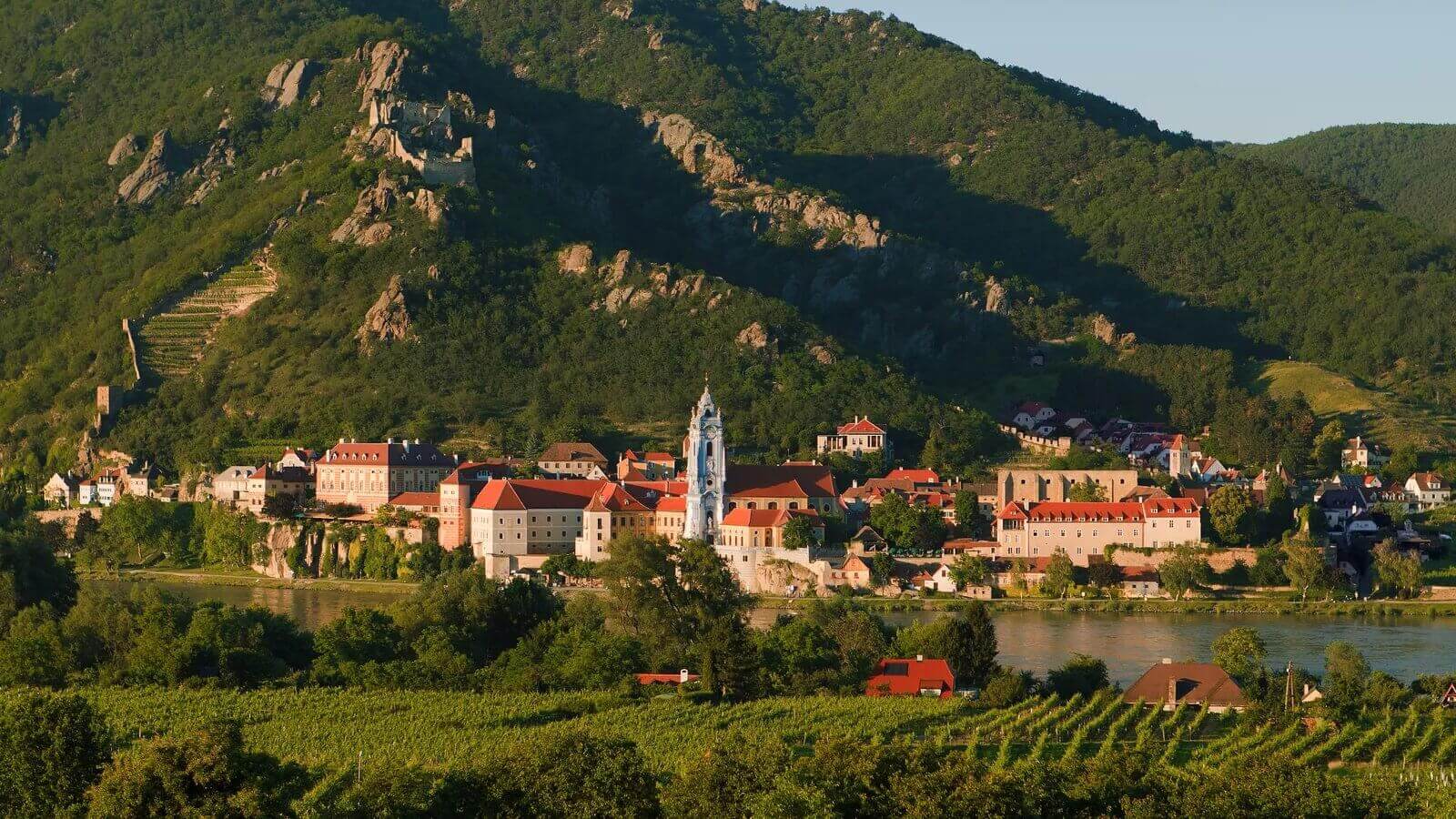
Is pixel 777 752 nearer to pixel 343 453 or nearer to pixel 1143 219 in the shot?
pixel 343 453

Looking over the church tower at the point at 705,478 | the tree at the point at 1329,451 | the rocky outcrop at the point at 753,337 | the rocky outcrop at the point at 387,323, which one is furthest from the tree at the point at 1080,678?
the rocky outcrop at the point at 387,323

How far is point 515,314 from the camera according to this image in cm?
11906

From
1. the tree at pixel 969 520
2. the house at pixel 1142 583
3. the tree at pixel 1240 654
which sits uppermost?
the tree at pixel 969 520

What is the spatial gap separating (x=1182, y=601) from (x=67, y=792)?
47.9 metres

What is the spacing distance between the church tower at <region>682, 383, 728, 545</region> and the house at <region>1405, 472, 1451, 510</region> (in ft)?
95.6

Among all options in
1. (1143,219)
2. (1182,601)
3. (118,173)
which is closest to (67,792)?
(1182,601)

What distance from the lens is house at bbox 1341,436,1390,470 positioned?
350ft

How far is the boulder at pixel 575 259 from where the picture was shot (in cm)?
12269

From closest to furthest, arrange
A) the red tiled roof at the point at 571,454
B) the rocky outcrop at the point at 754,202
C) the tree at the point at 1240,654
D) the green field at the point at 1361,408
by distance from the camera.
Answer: the tree at the point at 1240,654 < the red tiled roof at the point at 571,454 < the green field at the point at 1361,408 < the rocky outcrop at the point at 754,202

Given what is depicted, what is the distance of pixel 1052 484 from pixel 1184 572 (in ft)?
39.8

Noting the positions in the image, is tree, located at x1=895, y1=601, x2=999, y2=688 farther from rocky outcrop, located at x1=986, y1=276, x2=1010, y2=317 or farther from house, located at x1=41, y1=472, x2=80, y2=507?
rocky outcrop, located at x1=986, y1=276, x2=1010, y2=317

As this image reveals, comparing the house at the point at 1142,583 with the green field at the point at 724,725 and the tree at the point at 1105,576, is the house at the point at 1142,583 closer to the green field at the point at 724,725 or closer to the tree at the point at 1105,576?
the tree at the point at 1105,576

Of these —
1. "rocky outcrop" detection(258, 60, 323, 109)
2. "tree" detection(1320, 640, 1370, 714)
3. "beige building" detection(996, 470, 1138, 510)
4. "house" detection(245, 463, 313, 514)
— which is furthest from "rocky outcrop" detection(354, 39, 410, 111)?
"tree" detection(1320, 640, 1370, 714)

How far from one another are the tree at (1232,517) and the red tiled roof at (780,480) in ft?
48.4
